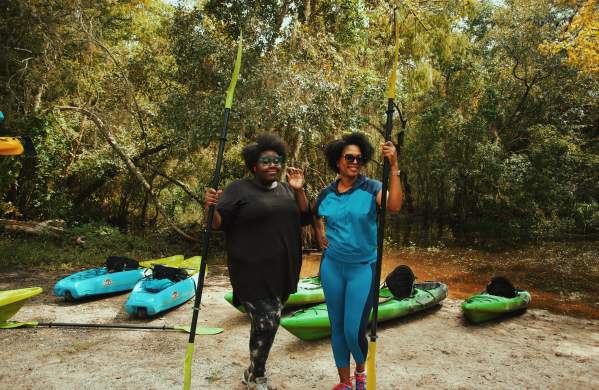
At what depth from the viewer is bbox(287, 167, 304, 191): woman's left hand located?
2871 millimetres

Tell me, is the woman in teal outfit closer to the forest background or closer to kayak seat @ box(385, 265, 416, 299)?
kayak seat @ box(385, 265, 416, 299)

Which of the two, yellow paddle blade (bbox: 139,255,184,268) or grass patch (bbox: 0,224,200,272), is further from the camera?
grass patch (bbox: 0,224,200,272)

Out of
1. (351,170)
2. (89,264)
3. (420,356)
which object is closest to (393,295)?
(420,356)

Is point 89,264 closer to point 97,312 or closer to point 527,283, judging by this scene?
point 97,312

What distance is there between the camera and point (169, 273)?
5664 millimetres

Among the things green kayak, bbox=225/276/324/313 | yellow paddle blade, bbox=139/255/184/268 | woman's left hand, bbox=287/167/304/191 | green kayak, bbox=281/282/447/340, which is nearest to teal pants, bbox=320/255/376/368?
woman's left hand, bbox=287/167/304/191

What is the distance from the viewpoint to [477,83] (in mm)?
15164

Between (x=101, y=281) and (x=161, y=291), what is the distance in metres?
1.16

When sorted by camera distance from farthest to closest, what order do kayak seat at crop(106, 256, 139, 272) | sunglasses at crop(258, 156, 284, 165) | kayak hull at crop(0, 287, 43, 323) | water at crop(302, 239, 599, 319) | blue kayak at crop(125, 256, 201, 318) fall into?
water at crop(302, 239, 599, 319) → kayak seat at crop(106, 256, 139, 272) → blue kayak at crop(125, 256, 201, 318) → kayak hull at crop(0, 287, 43, 323) → sunglasses at crop(258, 156, 284, 165)

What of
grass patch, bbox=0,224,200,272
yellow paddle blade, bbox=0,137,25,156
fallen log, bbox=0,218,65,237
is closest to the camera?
yellow paddle blade, bbox=0,137,25,156

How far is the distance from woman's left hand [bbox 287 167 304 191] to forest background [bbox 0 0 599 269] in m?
5.27

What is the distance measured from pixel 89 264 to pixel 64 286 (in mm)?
3675

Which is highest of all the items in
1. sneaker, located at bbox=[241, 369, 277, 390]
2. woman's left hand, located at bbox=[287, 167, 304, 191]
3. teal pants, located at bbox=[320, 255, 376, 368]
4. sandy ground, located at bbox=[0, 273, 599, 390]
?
woman's left hand, located at bbox=[287, 167, 304, 191]

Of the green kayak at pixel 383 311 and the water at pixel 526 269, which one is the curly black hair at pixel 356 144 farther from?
the water at pixel 526 269
